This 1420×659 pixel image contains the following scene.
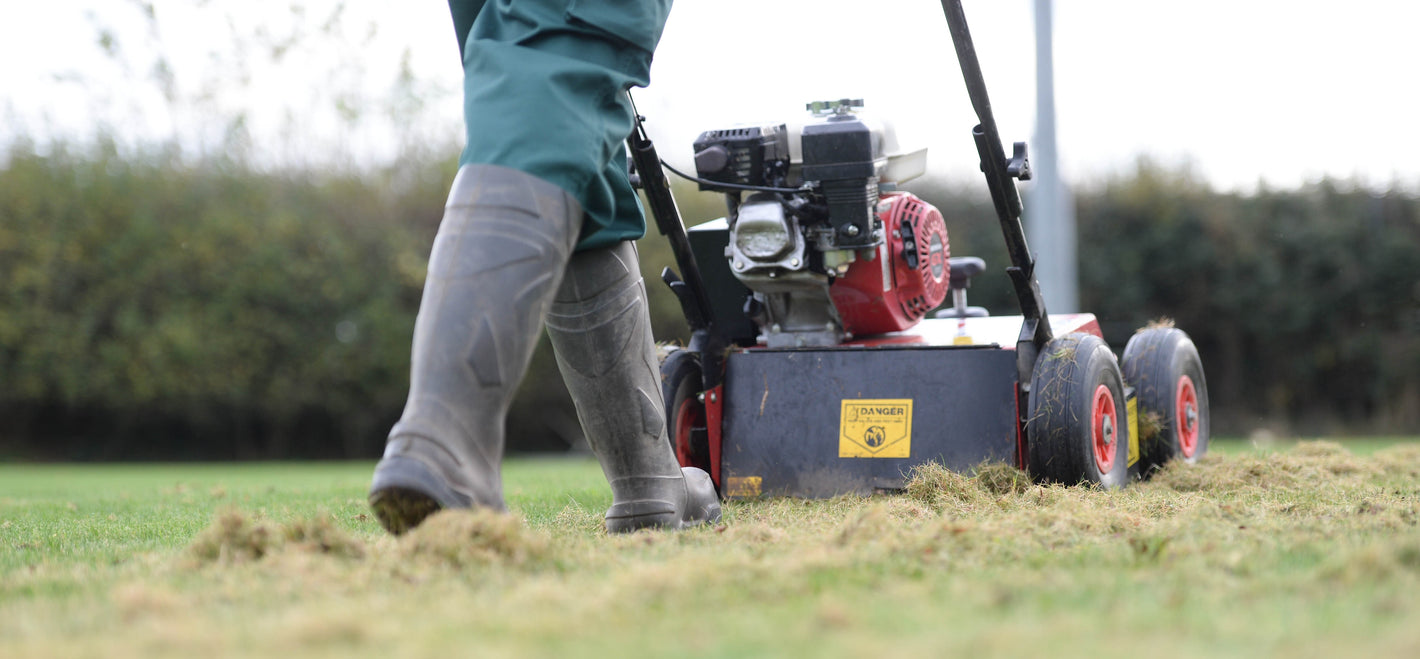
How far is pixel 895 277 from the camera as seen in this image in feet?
11.5

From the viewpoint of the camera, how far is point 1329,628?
1.22 m

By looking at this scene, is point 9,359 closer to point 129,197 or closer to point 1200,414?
point 129,197

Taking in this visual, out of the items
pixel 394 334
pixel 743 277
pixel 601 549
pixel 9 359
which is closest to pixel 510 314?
pixel 601 549

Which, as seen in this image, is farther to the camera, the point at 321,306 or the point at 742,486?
the point at 321,306

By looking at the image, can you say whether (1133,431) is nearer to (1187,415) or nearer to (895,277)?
(1187,415)

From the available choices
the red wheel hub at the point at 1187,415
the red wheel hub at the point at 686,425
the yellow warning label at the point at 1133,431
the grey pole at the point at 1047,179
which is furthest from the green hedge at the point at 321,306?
the red wheel hub at the point at 686,425

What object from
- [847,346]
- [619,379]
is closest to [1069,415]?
[847,346]

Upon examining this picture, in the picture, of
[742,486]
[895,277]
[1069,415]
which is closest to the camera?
[1069,415]

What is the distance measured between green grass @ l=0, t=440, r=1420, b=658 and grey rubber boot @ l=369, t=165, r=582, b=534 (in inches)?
3.9

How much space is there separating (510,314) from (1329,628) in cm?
115

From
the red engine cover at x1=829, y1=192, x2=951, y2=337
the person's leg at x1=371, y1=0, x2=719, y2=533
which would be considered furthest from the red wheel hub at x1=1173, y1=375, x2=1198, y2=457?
the person's leg at x1=371, y1=0, x2=719, y2=533

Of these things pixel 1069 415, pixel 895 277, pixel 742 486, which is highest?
pixel 895 277

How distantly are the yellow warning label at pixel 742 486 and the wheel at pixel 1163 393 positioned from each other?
119 cm

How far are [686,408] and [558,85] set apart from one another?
1591mm
